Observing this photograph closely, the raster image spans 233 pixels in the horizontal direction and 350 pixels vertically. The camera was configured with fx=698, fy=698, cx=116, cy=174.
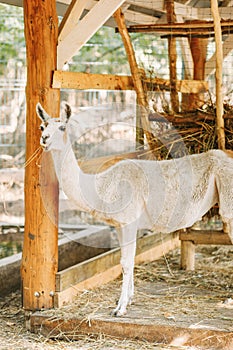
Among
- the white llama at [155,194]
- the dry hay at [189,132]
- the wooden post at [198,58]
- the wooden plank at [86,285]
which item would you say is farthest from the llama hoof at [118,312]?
the wooden post at [198,58]

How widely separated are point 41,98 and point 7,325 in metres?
1.92

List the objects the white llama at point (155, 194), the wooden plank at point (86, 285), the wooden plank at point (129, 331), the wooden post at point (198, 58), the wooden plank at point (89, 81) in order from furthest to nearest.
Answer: the wooden post at point (198, 58)
the wooden plank at point (86, 285)
the wooden plank at point (89, 81)
the white llama at point (155, 194)
the wooden plank at point (129, 331)

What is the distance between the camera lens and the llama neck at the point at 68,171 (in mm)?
5227

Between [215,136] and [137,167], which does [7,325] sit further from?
[215,136]

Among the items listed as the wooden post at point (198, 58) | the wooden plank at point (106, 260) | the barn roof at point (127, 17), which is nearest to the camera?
the barn roof at point (127, 17)

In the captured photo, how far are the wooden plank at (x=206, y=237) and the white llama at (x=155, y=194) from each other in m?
1.33

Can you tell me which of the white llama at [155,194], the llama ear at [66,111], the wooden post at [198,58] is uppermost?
the wooden post at [198,58]

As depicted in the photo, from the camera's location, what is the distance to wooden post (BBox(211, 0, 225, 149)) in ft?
19.2

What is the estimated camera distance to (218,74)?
5.93m

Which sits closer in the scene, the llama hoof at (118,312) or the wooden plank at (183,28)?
the llama hoof at (118,312)

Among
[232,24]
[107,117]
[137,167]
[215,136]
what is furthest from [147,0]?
[107,117]

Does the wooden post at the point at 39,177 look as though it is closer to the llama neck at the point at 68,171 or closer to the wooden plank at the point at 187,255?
the llama neck at the point at 68,171

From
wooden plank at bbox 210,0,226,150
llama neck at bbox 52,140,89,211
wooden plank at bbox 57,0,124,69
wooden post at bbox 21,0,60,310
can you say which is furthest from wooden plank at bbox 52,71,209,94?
wooden plank at bbox 210,0,226,150

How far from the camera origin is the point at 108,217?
18.1ft
